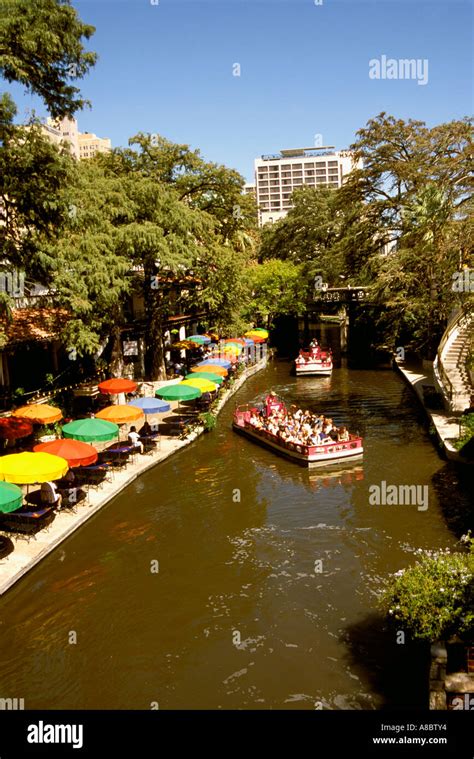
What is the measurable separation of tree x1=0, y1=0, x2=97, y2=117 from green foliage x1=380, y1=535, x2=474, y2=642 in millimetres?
16696

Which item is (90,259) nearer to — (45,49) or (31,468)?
(45,49)

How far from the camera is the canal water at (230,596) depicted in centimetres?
1182

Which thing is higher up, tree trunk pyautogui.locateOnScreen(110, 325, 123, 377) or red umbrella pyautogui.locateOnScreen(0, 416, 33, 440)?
tree trunk pyautogui.locateOnScreen(110, 325, 123, 377)

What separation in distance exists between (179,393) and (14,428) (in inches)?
306

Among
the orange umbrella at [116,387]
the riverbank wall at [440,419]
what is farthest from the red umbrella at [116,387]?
the riverbank wall at [440,419]

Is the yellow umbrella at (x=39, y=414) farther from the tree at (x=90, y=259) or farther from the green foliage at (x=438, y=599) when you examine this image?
the green foliage at (x=438, y=599)

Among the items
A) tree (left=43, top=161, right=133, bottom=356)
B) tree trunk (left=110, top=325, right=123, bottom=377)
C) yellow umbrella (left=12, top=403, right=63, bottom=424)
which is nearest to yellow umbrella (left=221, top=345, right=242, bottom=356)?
tree trunk (left=110, top=325, right=123, bottom=377)

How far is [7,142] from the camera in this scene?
19109mm

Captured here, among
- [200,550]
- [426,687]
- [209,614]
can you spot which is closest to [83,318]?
[200,550]

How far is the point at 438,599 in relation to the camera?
10.2 meters

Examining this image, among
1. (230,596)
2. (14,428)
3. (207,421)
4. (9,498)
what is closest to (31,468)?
(9,498)

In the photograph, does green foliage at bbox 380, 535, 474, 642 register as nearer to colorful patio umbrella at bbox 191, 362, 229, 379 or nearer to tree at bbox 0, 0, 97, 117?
tree at bbox 0, 0, 97, 117

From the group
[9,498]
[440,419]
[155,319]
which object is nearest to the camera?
[9,498]

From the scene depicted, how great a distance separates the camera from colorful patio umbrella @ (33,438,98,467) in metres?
19.5
